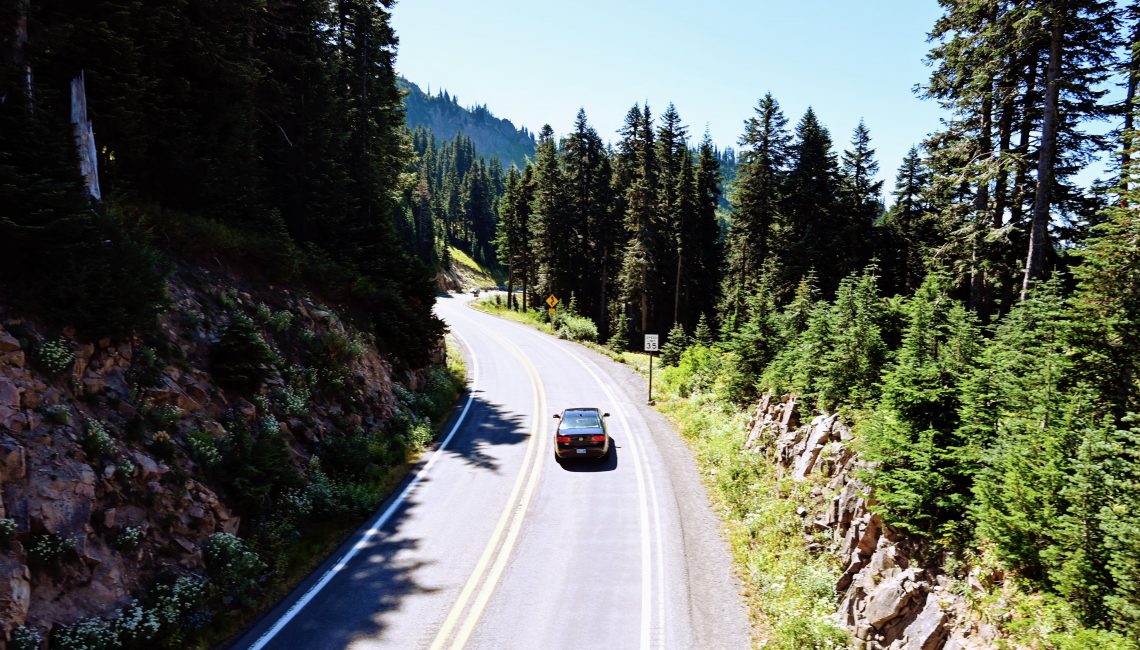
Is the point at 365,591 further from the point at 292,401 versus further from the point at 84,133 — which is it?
the point at 84,133

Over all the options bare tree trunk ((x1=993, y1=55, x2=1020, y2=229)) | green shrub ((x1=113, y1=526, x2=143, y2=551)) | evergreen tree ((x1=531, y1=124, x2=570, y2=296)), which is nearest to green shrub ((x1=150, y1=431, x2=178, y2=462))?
green shrub ((x1=113, y1=526, x2=143, y2=551))

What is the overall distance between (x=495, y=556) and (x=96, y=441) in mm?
7441

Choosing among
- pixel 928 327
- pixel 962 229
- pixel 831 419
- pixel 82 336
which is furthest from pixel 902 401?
pixel 82 336

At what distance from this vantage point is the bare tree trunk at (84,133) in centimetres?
1255

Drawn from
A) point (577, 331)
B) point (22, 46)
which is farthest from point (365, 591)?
point (577, 331)

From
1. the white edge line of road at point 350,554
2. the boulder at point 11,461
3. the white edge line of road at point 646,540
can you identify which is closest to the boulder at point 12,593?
the boulder at point 11,461

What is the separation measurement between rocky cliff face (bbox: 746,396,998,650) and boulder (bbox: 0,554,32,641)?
11884 millimetres

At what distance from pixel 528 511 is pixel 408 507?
123 inches

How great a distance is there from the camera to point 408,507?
1401 centimetres

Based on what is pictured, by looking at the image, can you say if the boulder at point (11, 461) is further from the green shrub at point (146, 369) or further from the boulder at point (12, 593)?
the green shrub at point (146, 369)

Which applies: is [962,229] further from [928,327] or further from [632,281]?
[632,281]

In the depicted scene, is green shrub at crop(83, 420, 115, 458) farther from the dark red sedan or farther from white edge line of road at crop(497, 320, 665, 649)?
the dark red sedan

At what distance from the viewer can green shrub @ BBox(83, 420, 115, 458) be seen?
879 centimetres

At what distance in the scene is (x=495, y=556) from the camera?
459 inches
